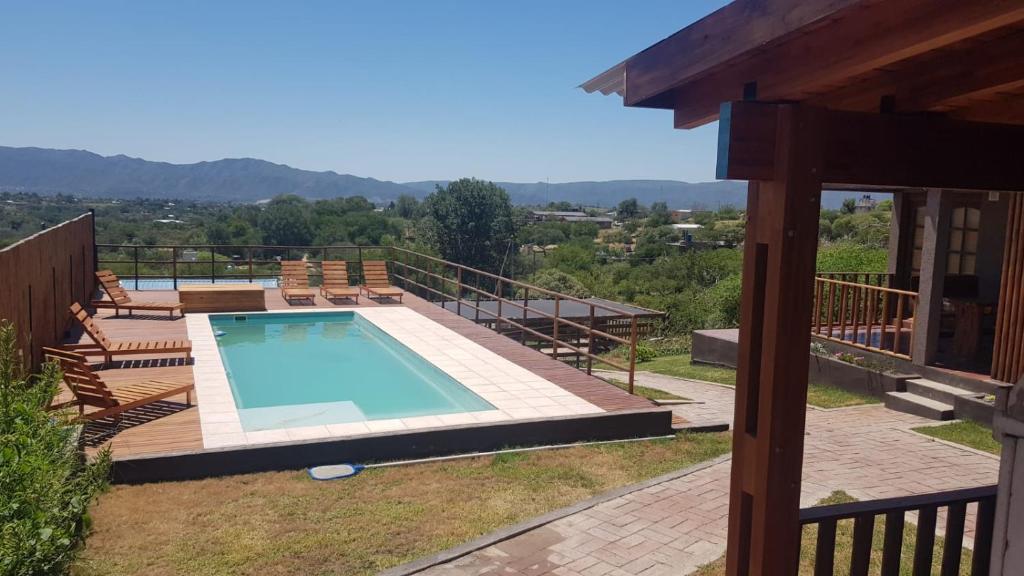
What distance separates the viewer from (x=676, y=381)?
10.6 m

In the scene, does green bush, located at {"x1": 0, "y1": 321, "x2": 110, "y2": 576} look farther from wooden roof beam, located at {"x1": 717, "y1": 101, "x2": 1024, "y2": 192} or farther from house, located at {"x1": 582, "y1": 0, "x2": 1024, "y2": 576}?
wooden roof beam, located at {"x1": 717, "y1": 101, "x2": 1024, "y2": 192}

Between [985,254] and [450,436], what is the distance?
7073 millimetres

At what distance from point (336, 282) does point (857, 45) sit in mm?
13638

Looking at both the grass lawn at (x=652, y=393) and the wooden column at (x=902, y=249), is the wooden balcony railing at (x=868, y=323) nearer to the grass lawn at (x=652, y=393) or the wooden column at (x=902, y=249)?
the wooden column at (x=902, y=249)

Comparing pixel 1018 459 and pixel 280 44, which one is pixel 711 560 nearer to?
pixel 1018 459

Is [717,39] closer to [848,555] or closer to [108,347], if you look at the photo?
[848,555]

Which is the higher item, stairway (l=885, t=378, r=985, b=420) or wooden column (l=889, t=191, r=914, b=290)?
wooden column (l=889, t=191, r=914, b=290)

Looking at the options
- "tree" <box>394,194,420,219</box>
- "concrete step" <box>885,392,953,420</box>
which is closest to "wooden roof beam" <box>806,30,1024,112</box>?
"concrete step" <box>885,392,953,420</box>

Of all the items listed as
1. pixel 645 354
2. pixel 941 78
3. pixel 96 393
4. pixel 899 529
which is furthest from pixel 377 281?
pixel 941 78

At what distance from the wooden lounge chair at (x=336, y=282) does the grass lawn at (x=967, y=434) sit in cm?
1017

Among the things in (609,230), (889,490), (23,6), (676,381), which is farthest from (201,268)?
(609,230)

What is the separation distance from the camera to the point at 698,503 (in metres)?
5.20

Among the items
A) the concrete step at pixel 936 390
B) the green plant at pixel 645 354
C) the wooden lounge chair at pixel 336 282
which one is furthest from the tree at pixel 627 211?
the concrete step at pixel 936 390

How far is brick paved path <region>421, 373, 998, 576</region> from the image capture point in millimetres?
4254
